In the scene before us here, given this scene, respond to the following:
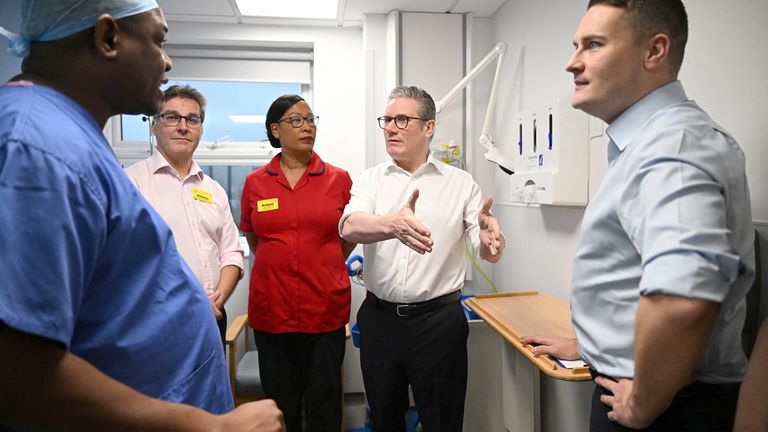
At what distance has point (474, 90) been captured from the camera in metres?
2.95

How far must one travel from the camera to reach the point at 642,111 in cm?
98

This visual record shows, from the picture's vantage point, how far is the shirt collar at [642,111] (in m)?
0.96

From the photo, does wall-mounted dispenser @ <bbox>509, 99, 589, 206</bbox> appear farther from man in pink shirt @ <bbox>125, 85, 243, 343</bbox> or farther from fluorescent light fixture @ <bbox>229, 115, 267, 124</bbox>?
fluorescent light fixture @ <bbox>229, 115, 267, 124</bbox>

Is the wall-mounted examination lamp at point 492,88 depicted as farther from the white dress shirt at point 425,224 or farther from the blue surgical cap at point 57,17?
the blue surgical cap at point 57,17

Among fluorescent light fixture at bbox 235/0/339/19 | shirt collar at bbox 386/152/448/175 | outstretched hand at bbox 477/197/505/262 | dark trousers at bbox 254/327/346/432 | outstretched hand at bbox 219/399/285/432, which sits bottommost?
dark trousers at bbox 254/327/346/432

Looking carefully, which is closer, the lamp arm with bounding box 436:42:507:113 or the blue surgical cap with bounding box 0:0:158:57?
the blue surgical cap with bounding box 0:0:158:57

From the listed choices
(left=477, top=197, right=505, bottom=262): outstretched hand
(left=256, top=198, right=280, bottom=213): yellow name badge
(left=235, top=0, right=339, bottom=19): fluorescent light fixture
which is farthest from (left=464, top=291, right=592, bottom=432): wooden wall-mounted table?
(left=235, top=0, right=339, bottom=19): fluorescent light fixture

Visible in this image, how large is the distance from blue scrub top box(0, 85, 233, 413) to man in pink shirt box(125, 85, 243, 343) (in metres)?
1.07

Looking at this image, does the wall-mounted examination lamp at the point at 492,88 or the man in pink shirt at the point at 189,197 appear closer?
the man in pink shirt at the point at 189,197

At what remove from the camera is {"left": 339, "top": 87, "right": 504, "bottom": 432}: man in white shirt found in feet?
5.73

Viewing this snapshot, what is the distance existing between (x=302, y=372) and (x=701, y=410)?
1545 millimetres

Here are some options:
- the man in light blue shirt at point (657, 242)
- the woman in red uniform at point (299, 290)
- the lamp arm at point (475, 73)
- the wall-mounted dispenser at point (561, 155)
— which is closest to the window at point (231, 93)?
the lamp arm at point (475, 73)

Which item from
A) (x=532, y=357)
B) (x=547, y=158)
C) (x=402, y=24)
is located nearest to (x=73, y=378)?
(x=532, y=357)

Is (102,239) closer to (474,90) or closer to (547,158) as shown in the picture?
(547,158)
